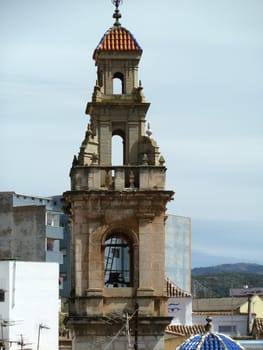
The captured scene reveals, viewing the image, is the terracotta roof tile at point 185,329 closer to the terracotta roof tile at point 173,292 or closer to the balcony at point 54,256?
the terracotta roof tile at point 173,292

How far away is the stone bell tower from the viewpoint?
40938mm

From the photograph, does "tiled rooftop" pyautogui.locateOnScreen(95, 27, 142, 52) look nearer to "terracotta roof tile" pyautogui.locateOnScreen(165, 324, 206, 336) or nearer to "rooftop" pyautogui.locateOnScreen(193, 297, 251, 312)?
"terracotta roof tile" pyautogui.locateOnScreen(165, 324, 206, 336)

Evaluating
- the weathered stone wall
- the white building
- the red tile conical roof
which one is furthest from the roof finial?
the weathered stone wall

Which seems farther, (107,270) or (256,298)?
(256,298)

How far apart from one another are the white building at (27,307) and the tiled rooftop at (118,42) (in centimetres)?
2594

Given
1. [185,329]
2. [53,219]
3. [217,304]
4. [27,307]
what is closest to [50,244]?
[53,219]

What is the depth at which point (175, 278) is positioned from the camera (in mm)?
97250

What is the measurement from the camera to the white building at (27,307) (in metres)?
67.2

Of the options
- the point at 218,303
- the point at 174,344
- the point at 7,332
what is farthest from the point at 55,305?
the point at 218,303

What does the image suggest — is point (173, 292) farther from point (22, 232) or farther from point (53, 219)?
point (53, 219)

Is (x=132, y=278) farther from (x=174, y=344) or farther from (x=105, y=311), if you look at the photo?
(x=174, y=344)

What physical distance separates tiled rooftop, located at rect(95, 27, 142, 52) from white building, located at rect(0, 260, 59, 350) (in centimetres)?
2594

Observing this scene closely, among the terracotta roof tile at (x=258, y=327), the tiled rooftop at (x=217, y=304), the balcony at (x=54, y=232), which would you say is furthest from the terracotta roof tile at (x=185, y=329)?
the balcony at (x=54, y=232)

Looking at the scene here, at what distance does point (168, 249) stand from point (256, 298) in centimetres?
693
